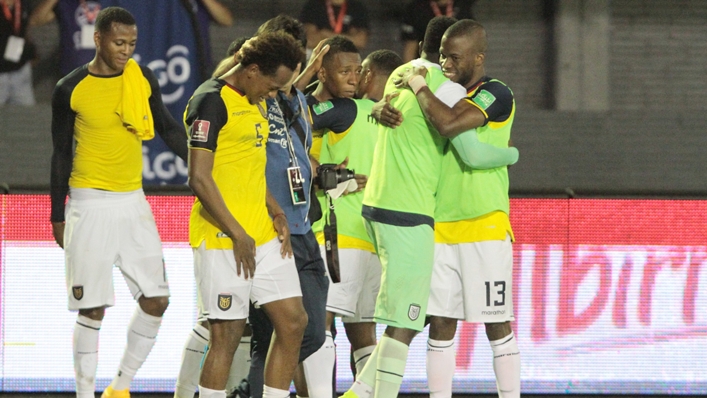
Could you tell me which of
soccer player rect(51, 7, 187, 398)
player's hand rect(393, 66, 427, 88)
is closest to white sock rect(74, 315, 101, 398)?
soccer player rect(51, 7, 187, 398)

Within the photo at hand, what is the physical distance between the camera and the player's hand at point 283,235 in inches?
177

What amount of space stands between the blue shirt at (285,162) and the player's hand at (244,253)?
1.20 feet

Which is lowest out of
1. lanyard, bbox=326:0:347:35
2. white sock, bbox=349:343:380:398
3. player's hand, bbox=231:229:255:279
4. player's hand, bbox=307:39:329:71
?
white sock, bbox=349:343:380:398

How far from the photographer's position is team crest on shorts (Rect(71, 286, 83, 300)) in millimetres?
5266

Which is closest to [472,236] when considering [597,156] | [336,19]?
[597,156]

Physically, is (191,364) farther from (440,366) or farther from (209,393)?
(440,366)

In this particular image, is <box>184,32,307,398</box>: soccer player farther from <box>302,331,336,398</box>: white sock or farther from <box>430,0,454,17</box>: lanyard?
<box>430,0,454,17</box>: lanyard

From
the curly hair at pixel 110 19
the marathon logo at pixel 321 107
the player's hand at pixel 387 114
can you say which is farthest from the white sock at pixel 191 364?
the curly hair at pixel 110 19

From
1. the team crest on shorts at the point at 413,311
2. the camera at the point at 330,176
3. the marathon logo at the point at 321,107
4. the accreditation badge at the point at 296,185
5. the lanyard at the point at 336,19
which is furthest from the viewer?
the lanyard at the point at 336,19

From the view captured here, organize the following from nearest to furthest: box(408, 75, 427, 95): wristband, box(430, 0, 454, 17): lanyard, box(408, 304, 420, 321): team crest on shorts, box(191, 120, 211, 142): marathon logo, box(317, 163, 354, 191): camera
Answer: box(191, 120, 211, 142): marathon logo, box(408, 304, 420, 321): team crest on shorts, box(408, 75, 427, 95): wristband, box(317, 163, 354, 191): camera, box(430, 0, 454, 17): lanyard

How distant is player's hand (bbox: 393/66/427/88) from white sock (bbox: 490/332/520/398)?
128cm

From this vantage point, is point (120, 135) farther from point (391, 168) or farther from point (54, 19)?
point (54, 19)

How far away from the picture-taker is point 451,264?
5027 millimetres

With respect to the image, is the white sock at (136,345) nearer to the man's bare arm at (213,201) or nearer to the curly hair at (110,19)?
the man's bare arm at (213,201)
